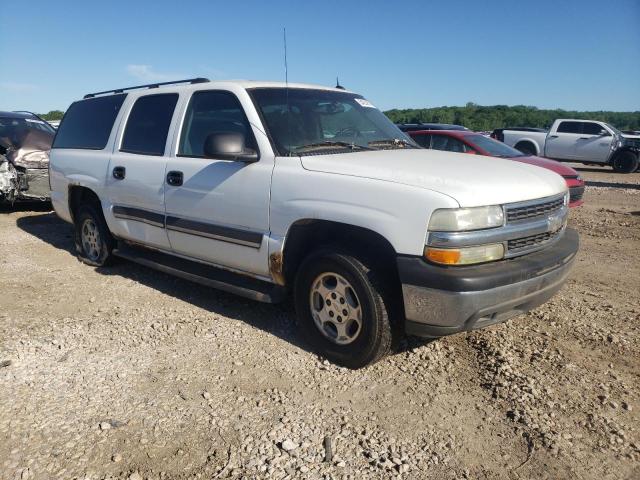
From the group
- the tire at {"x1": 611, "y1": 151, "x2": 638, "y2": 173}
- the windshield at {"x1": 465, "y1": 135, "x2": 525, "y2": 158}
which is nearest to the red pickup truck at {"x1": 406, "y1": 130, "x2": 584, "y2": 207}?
the windshield at {"x1": 465, "y1": 135, "x2": 525, "y2": 158}

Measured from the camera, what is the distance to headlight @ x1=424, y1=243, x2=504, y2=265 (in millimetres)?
2844

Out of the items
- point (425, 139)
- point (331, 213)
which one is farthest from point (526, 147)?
point (331, 213)

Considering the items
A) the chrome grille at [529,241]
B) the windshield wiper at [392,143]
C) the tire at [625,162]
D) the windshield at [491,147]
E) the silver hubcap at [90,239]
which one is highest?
the windshield wiper at [392,143]

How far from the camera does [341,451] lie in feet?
8.49

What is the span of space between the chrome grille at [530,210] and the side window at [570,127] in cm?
1683

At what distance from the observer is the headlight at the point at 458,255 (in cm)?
284

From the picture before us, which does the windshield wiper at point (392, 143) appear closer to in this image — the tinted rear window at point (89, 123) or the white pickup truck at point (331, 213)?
the white pickup truck at point (331, 213)

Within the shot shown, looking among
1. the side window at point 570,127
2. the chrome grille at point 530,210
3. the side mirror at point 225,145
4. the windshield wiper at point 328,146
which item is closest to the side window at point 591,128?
the side window at point 570,127

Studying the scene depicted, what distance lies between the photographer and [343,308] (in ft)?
11.1

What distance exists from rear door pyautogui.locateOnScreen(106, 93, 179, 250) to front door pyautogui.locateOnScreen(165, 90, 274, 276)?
19 cm

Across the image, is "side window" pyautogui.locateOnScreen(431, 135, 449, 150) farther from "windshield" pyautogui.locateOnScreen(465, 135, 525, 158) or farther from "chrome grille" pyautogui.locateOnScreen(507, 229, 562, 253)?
A: "chrome grille" pyautogui.locateOnScreen(507, 229, 562, 253)

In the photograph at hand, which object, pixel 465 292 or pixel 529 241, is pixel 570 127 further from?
pixel 465 292

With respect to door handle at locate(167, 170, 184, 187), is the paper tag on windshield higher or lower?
higher

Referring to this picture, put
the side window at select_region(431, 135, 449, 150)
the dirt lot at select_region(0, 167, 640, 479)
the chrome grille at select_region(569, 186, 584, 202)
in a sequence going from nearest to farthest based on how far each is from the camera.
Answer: the dirt lot at select_region(0, 167, 640, 479) < the chrome grille at select_region(569, 186, 584, 202) < the side window at select_region(431, 135, 449, 150)
